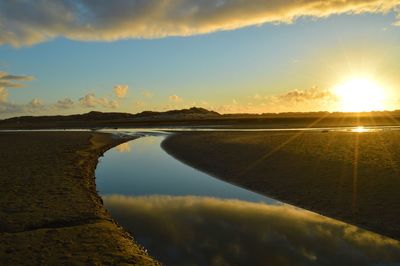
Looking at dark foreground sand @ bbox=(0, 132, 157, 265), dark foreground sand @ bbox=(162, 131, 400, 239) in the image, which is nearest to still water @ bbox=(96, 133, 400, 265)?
dark foreground sand @ bbox=(162, 131, 400, 239)

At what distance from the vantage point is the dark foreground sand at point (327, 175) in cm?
1481

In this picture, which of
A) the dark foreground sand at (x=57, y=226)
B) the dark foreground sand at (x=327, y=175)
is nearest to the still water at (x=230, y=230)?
the dark foreground sand at (x=327, y=175)

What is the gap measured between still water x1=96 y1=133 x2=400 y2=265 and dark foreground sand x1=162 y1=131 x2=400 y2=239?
32.5 inches

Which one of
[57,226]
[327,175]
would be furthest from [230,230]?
[327,175]

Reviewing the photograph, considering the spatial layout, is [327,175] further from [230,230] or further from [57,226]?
[57,226]

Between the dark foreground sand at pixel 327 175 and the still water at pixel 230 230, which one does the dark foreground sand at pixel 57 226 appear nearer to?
the still water at pixel 230 230

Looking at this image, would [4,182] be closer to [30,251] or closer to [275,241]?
[30,251]

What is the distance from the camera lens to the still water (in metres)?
11.1

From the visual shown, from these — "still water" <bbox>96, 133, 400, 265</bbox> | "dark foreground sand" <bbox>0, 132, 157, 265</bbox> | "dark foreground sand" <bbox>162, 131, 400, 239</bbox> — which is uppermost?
"dark foreground sand" <bbox>162, 131, 400, 239</bbox>

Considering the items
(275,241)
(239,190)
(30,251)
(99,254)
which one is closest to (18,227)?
(30,251)

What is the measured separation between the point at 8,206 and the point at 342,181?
14359mm

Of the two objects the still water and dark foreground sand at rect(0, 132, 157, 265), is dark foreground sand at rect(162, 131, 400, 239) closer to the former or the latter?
the still water

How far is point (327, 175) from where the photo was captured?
65.4 ft

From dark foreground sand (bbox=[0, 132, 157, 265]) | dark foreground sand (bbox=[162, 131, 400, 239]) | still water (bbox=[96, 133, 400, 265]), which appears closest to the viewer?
dark foreground sand (bbox=[0, 132, 157, 265])
